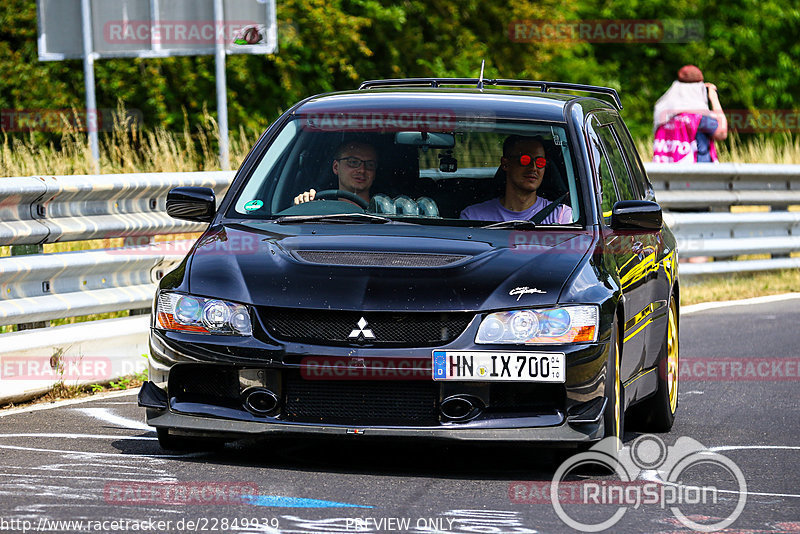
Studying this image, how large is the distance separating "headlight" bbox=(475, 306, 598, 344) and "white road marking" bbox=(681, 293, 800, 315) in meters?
7.76

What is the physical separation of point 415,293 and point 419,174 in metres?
1.30

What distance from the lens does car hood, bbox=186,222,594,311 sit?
20.0 ft

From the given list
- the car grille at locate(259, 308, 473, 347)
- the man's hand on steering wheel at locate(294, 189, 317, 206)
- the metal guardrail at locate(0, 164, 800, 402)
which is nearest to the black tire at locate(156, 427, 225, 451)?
the car grille at locate(259, 308, 473, 347)

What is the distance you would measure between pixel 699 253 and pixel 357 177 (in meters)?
8.69

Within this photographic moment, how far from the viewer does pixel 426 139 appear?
24.2 ft

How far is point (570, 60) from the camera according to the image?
118 ft

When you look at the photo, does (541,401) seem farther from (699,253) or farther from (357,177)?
(699,253)

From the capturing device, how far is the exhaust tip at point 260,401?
6.18m

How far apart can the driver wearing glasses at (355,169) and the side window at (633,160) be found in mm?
1768

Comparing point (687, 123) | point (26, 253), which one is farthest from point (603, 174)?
point (687, 123)

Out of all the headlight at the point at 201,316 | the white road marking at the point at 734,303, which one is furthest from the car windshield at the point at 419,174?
the white road marking at the point at 734,303

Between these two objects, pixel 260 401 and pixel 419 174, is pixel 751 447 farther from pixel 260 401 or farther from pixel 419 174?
pixel 260 401

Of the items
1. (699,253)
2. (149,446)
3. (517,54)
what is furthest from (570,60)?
(149,446)

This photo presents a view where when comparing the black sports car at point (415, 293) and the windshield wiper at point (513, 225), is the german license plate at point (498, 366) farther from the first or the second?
the windshield wiper at point (513, 225)
